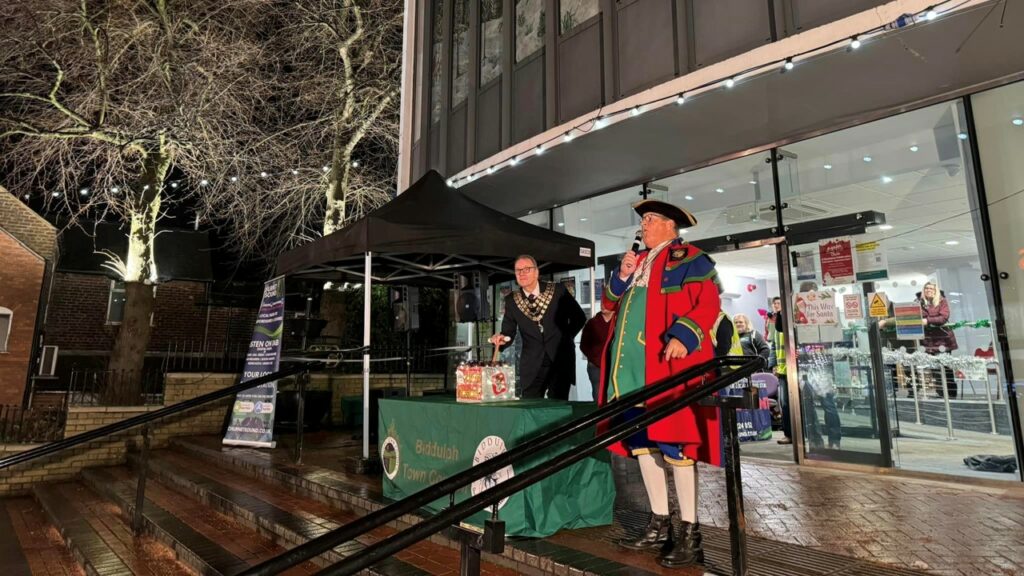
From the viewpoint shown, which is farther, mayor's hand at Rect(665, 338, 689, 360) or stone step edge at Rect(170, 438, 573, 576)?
stone step edge at Rect(170, 438, 573, 576)

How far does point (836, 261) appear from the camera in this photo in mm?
6297

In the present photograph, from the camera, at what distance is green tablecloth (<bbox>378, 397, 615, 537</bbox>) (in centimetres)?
337

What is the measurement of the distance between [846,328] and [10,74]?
A: 14.4m

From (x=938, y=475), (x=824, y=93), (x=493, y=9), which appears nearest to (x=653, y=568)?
(x=938, y=475)

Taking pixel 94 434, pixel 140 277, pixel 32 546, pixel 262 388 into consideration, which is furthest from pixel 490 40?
pixel 32 546

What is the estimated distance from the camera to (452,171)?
9.55 metres

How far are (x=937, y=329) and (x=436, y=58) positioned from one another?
9021 millimetres

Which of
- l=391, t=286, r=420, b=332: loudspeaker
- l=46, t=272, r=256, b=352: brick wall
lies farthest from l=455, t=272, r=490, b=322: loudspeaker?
l=46, t=272, r=256, b=352: brick wall

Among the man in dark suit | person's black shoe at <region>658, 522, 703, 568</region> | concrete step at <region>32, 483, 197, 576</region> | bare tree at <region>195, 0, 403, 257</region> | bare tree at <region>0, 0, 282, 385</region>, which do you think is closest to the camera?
person's black shoe at <region>658, 522, 703, 568</region>

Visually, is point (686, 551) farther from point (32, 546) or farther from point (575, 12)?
point (575, 12)

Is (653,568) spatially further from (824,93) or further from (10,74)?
(10,74)

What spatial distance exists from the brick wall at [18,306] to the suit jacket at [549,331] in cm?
1663

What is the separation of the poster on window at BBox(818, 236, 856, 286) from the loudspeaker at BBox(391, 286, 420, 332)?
457 cm

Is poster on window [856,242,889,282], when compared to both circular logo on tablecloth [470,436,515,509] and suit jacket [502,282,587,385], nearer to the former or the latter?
suit jacket [502,282,587,385]
